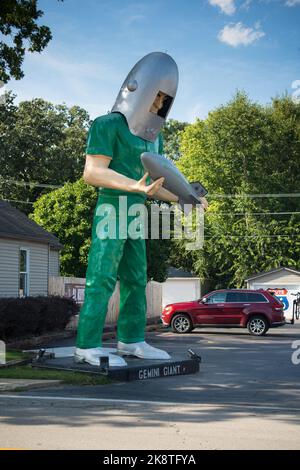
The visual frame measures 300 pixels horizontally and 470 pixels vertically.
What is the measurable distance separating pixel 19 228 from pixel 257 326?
29.6 feet

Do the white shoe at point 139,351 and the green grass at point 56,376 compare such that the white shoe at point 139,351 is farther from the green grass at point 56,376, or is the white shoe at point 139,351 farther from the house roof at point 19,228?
the house roof at point 19,228

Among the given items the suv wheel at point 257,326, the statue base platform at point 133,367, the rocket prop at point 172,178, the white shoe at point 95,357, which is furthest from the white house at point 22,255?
the rocket prop at point 172,178

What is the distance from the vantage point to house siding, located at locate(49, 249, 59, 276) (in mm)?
26969

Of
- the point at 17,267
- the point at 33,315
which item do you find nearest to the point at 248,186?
the point at 17,267

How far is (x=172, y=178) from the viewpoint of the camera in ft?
32.7

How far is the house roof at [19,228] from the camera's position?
22031 millimetres

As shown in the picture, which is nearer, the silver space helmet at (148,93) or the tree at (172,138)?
the silver space helmet at (148,93)

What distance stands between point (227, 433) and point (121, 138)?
17.2 feet

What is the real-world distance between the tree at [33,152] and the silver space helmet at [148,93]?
90.4 ft

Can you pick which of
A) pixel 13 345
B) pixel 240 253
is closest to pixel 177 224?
pixel 240 253

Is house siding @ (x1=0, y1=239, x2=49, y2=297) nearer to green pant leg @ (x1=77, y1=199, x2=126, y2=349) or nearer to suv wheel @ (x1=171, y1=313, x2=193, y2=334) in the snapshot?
suv wheel @ (x1=171, y1=313, x2=193, y2=334)

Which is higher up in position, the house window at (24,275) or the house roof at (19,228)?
the house roof at (19,228)

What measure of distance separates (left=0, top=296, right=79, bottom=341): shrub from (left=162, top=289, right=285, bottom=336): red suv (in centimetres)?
424
